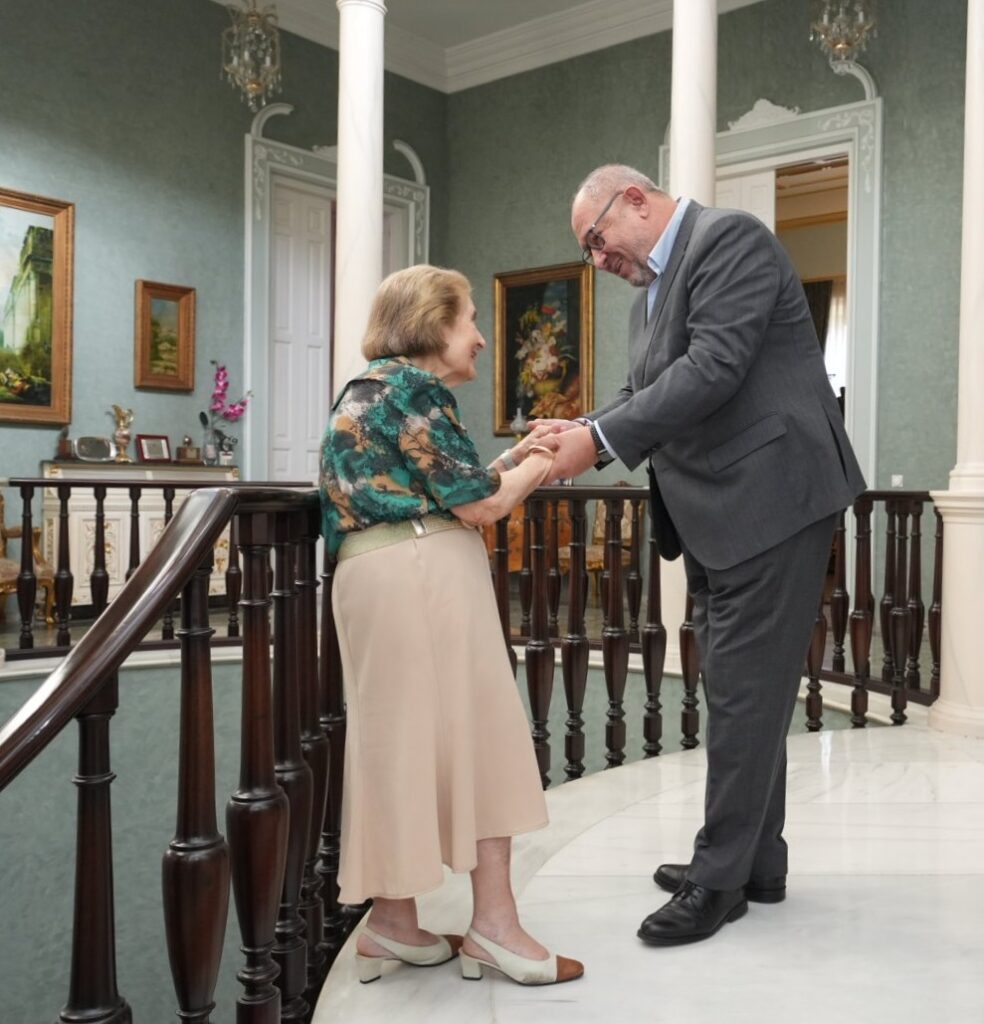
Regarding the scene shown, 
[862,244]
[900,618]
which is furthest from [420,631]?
[862,244]

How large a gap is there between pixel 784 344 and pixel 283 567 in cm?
114

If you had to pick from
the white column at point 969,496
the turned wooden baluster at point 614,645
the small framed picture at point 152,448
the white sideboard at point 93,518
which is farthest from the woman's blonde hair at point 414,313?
the small framed picture at point 152,448

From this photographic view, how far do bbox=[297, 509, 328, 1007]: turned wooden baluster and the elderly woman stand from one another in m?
0.07

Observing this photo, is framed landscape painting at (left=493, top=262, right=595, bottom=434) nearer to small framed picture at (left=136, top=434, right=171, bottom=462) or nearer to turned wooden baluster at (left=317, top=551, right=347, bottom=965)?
small framed picture at (left=136, top=434, right=171, bottom=462)

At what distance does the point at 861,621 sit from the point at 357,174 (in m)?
3.93

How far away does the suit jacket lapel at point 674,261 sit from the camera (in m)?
2.36

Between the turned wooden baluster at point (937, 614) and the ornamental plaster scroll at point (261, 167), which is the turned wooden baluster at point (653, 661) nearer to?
the turned wooden baluster at point (937, 614)

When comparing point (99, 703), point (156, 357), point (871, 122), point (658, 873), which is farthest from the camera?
point (156, 357)

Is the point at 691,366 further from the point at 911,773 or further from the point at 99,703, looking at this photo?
the point at 911,773

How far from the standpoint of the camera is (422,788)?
1.97 metres

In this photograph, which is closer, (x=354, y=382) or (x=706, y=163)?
(x=354, y=382)

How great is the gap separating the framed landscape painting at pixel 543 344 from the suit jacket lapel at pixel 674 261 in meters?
7.19

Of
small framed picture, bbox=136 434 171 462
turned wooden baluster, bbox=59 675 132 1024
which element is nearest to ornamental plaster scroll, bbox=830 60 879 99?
small framed picture, bbox=136 434 171 462

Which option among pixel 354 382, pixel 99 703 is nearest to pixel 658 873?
pixel 354 382
